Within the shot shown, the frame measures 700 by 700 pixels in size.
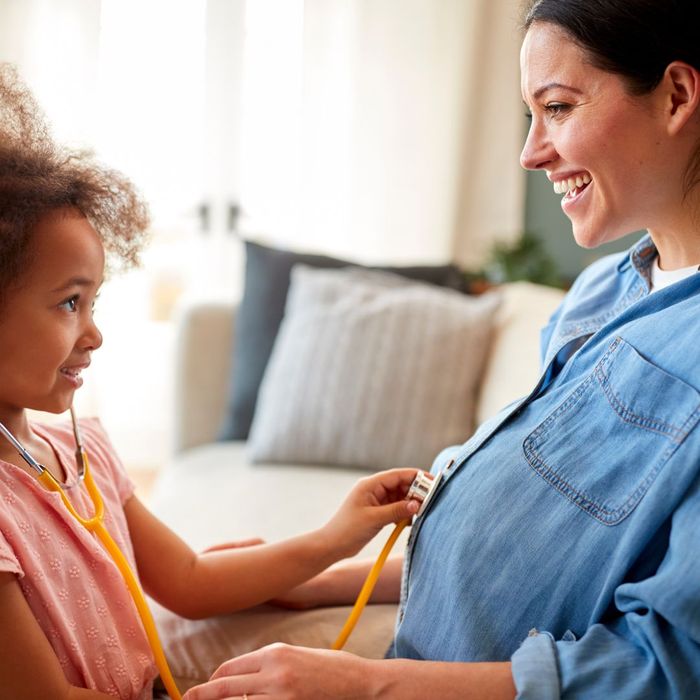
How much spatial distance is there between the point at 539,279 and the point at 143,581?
2.39m

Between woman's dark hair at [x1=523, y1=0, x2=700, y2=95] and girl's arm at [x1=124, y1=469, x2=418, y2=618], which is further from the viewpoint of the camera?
girl's arm at [x1=124, y1=469, x2=418, y2=618]

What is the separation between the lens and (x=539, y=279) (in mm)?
3465

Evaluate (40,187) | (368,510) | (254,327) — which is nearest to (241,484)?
(254,327)

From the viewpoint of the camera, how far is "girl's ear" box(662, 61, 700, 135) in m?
1.11

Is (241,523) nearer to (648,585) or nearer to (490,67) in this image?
(648,585)

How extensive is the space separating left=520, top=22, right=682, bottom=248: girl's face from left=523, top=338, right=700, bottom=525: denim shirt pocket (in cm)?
21

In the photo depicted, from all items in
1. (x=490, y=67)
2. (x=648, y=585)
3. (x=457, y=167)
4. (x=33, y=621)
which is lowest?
(x=33, y=621)

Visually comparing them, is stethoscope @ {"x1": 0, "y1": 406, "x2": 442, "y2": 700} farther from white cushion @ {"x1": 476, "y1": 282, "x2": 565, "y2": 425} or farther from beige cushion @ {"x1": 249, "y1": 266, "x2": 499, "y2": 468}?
beige cushion @ {"x1": 249, "y1": 266, "x2": 499, "y2": 468}

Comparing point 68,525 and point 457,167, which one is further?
point 457,167

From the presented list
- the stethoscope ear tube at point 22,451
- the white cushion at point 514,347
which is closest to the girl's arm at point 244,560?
the stethoscope ear tube at point 22,451

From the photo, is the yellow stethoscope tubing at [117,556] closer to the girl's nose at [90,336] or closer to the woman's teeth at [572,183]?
A: the girl's nose at [90,336]

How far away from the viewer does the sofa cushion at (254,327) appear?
2697mm

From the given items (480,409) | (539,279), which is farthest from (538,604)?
(539,279)

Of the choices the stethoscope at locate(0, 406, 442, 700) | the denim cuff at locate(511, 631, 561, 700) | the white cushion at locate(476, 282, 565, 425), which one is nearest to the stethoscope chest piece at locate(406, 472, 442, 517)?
the stethoscope at locate(0, 406, 442, 700)
